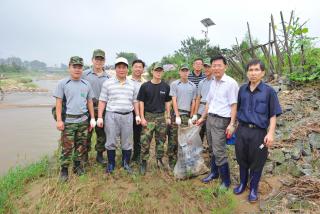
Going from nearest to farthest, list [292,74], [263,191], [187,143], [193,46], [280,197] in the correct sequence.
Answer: [280,197] < [263,191] < [187,143] < [292,74] < [193,46]

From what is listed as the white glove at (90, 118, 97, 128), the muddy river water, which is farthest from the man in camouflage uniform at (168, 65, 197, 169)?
the muddy river water

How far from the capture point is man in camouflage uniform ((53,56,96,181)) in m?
3.42

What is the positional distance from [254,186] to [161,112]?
156cm

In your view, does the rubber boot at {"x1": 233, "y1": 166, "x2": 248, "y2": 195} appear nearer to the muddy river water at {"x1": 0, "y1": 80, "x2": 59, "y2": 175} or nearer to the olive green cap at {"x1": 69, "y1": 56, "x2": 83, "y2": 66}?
the olive green cap at {"x1": 69, "y1": 56, "x2": 83, "y2": 66}

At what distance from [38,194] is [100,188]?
0.78m

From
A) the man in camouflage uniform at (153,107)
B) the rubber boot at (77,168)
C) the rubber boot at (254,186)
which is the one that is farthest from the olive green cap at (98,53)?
the rubber boot at (254,186)

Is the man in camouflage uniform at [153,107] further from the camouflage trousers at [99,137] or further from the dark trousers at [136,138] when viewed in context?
the camouflage trousers at [99,137]

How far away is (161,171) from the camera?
12.8ft

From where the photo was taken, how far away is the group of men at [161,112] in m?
2.97

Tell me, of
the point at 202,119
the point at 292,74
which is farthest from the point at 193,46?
the point at 202,119

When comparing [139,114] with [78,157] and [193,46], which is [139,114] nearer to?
[78,157]

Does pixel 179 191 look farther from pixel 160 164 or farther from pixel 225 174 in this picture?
pixel 160 164

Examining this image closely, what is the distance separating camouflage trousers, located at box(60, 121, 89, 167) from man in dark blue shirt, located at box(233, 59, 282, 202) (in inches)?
80.3

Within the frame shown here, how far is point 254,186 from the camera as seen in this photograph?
123 inches
